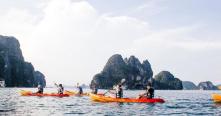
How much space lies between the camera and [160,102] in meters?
52.9

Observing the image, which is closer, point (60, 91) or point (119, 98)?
point (119, 98)

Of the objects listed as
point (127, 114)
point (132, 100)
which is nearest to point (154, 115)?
point (127, 114)

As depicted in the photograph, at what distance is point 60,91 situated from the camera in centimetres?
6862

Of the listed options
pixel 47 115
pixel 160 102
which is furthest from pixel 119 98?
pixel 47 115

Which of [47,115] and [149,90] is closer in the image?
[47,115]

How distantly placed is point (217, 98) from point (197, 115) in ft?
72.9

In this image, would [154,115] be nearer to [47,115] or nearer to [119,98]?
[47,115]

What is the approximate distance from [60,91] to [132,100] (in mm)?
21384

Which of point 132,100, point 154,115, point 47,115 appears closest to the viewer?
point 47,115

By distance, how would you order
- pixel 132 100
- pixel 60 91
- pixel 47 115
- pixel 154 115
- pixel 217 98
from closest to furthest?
pixel 47 115 → pixel 154 115 → pixel 132 100 → pixel 217 98 → pixel 60 91

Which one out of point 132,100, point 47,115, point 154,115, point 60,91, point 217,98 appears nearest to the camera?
point 47,115

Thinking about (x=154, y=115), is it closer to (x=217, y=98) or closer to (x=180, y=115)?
(x=180, y=115)

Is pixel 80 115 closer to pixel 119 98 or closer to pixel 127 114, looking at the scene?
pixel 127 114

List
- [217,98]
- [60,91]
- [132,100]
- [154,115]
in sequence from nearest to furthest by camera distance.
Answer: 1. [154,115]
2. [132,100]
3. [217,98]
4. [60,91]
